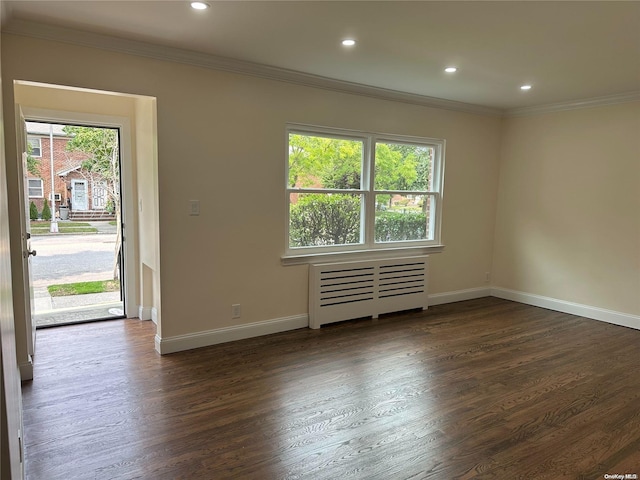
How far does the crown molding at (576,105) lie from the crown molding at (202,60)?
114 centimetres

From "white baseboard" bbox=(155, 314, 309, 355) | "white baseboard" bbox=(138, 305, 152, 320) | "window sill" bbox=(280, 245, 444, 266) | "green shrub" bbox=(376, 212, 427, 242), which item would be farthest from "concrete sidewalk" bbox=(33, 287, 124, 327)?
"green shrub" bbox=(376, 212, 427, 242)

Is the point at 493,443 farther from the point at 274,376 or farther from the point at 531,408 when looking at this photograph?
the point at 274,376

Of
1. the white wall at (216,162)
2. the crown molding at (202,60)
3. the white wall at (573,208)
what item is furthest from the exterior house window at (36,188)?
the white wall at (573,208)

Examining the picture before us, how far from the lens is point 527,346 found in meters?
4.04

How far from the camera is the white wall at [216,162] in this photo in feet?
10.5

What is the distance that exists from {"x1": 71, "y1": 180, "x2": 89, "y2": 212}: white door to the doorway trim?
3.18 feet

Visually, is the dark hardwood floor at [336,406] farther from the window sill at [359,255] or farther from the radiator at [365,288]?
the window sill at [359,255]

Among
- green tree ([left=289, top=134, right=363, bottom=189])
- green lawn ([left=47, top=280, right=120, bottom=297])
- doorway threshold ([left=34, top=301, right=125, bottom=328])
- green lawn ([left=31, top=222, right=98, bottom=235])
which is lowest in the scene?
doorway threshold ([left=34, top=301, right=125, bottom=328])

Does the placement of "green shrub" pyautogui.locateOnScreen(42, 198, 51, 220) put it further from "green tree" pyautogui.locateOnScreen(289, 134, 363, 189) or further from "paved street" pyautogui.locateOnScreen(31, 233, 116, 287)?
"green tree" pyautogui.locateOnScreen(289, 134, 363, 189)

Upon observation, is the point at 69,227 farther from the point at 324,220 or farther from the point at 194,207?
the point at 324,220

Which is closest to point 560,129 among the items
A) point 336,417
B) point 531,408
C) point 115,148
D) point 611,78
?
point 611,78

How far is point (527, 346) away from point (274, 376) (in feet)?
8.24

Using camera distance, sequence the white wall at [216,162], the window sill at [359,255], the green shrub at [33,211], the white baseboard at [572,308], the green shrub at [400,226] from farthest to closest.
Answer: the green shrub at [400,226] < the green shrub at [33,211] < the white baseboard at [572,308] < the window sill at [359,255] < the white wall at [216,162]

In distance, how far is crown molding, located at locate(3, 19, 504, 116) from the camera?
2.92m
